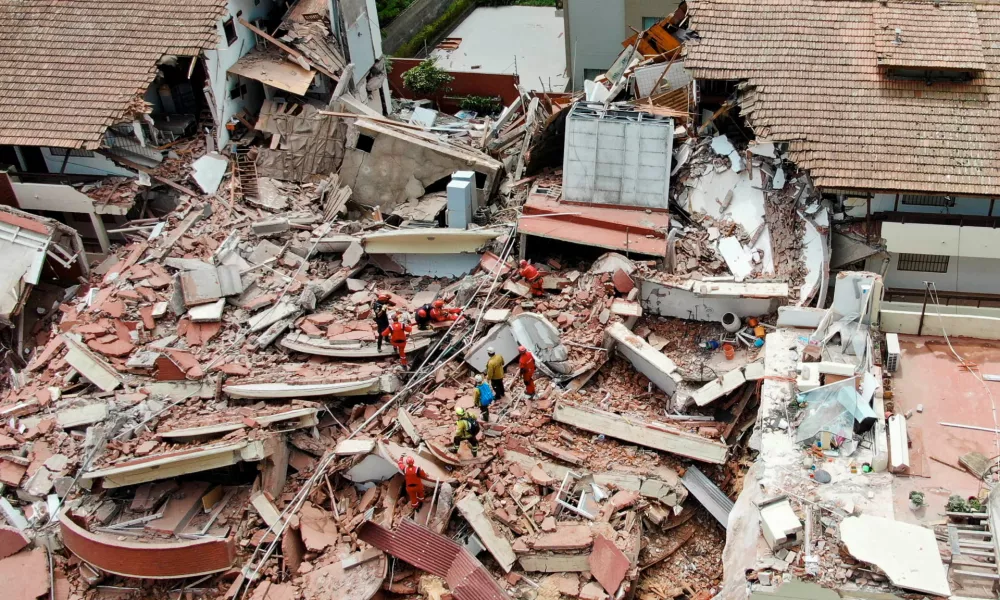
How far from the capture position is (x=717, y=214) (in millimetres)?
19641

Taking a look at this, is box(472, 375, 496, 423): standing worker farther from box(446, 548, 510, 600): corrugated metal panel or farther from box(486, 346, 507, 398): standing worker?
box(446, 548, 510, 600): corrugated metal panel

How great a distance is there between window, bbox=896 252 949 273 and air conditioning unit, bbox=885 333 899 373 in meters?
5.57

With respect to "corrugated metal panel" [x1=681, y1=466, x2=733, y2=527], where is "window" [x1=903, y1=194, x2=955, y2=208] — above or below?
above

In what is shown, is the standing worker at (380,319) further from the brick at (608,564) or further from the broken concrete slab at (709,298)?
the brick at (608,564)

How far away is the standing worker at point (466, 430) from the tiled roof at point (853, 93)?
8.77 meters

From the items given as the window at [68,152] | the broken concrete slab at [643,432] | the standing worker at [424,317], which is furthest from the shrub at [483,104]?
the broken concrete slab at [643,432]

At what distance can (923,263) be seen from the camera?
18.9 metres

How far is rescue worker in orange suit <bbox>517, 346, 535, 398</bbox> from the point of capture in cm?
1534

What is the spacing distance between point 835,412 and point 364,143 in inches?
569

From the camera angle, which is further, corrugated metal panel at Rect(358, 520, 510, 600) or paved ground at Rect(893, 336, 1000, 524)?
corrugated metal panel at Rect(358, 520, 510, 600)

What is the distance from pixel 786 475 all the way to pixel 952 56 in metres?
11.5

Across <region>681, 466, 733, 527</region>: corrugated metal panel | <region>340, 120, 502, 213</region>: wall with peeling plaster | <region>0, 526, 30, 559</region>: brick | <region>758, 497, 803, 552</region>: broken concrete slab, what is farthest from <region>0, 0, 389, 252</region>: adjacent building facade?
<region>758, 497, 803, 552</region>: broken concrete slab

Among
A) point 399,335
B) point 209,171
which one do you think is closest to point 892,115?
point 399,335

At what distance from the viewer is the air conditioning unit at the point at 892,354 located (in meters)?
13.8
